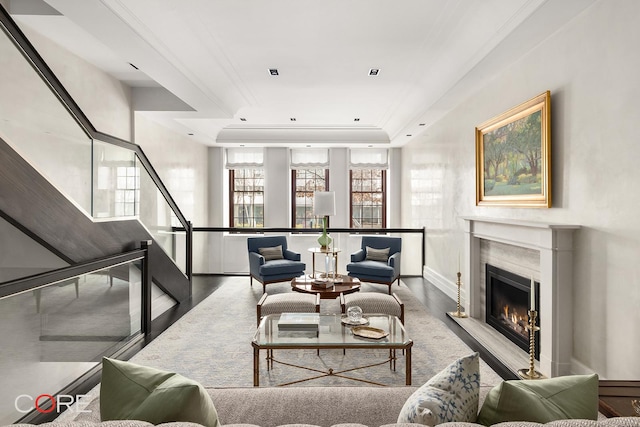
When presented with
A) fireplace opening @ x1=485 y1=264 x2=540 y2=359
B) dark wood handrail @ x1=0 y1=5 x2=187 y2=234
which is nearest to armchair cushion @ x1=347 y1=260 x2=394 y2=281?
fireplace opening @ x1=485 y1=264 x2=540 y2=359

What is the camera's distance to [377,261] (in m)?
6.13

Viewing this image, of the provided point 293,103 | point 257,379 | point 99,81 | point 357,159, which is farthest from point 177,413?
point 357,159

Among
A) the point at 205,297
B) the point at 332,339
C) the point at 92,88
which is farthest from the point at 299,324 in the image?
the point at 92,88

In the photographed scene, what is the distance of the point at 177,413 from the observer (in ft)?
3.62

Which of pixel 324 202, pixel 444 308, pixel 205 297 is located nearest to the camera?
pixel 444 308

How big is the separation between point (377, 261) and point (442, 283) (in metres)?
1.05

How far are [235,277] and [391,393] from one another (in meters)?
5.63

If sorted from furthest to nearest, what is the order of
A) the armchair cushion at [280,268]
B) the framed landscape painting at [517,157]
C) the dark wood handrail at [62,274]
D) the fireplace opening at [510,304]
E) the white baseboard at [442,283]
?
1. the armchair cushion at [280,268]
2. the white baseboard at [442,283]
3. the fireplace opening at [510,304]
4. the framed landscape painting at [517,157]
5. the dark wood handrail at [62,274]

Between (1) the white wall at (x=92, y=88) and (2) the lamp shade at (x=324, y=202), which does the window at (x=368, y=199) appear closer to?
(2) the lamp shade at (x=324, y=202)

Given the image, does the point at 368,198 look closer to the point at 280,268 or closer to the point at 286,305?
the point at 280,268

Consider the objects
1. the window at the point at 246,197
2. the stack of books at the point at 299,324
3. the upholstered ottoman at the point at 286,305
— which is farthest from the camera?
the window at the point at 246,197

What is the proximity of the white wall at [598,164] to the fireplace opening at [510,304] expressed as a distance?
1.95 ft

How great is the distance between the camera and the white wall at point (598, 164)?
7.52ft

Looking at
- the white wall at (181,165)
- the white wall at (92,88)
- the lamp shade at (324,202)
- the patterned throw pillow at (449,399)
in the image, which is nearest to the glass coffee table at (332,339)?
the patterned throw pillow at (449,399)
